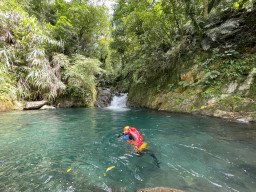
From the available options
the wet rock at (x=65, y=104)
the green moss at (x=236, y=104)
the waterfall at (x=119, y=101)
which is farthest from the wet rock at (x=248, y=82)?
the wet rock at (x=65, y=104)

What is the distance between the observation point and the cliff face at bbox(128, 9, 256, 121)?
19.7 feet

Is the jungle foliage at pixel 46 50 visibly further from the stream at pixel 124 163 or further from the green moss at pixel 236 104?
the green moss at pixel 236 104

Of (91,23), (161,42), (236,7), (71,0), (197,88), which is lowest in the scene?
(197,88)

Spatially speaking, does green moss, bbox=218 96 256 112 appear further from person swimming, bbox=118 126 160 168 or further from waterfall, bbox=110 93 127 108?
waterfall, bbox=110 93 127 108

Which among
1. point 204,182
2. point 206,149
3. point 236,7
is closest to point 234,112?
point 206,149

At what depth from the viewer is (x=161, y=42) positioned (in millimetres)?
10750

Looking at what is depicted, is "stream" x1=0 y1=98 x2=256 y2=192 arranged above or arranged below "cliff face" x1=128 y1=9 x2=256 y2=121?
below

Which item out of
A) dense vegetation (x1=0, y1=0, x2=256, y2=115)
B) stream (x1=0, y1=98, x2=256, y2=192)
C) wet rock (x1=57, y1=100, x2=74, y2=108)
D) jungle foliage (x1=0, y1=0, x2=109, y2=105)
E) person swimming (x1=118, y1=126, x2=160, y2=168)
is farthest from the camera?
wet rock (x1=57, y1=100, x2=74, y2=108)

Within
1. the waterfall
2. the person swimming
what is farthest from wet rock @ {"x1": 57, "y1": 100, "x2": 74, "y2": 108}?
the person swimming

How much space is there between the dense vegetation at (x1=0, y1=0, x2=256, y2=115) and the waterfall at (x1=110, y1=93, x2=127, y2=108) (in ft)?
4.78

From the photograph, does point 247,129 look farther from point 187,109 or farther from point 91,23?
point 91,23

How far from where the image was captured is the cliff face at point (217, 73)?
6012 millimetres

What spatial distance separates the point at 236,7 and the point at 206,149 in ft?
31.8

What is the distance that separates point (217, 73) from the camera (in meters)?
7.23
